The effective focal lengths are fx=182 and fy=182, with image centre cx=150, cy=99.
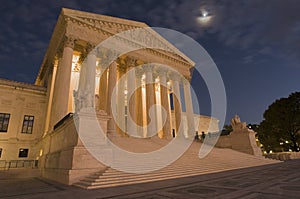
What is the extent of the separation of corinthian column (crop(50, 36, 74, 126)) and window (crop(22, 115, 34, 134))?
963cm

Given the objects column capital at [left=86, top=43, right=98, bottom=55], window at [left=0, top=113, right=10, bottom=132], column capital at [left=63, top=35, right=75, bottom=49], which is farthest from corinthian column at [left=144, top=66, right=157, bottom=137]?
window at [left=0, top=113, right=10, bottom=132]

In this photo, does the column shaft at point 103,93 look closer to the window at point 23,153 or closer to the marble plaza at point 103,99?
the marble plaza at point 103,99

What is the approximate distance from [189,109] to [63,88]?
822 inches

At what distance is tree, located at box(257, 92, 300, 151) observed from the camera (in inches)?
1410

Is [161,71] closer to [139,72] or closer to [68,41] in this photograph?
[139,72]

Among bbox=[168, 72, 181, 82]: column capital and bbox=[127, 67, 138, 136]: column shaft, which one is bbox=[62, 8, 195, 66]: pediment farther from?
bbox=[127, 67, 138, 136]: column shaft

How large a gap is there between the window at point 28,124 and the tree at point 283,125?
44431mm

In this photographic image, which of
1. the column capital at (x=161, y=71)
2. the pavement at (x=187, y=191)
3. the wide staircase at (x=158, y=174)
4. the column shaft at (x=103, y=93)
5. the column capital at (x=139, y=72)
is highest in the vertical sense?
the column capital at (x=161, y=71)

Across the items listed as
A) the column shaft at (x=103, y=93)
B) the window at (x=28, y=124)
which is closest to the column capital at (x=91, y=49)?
the column shaft at (x=103, y=93)

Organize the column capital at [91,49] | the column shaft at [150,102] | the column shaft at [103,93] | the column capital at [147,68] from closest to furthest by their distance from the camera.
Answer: the column capital at [91,49]
the column shaft at [103,93]
the column shaft at [150,102]
the column capital at [147,68]

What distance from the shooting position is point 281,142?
38.2m

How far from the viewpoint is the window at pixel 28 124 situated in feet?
83.8

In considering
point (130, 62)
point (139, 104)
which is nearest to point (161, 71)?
point (130, 62)

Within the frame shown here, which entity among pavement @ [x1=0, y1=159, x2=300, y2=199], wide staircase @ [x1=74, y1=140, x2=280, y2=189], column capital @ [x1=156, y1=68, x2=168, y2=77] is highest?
column capital @ [x1=156, y1=68, x2=168, y2=77]
